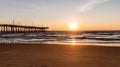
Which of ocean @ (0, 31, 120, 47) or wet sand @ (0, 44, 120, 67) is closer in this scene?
wet sand @ (0, 44, 120, 67)

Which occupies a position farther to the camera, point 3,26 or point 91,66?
point 3,26

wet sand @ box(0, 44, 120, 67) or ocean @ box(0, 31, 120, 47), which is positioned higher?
ocean @ box(0, 31, 120, 47)

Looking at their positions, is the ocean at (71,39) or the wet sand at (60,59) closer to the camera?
the wet sand at (60,59)

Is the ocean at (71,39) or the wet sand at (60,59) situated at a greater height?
the ocean at (71,39)

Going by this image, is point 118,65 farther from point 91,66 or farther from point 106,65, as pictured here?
point 91,66

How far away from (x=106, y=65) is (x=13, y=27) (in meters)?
114

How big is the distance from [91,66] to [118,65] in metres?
1.30

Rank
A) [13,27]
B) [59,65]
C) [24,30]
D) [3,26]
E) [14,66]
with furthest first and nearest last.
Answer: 1. [24,30]
2. [13,27]
3. [3,26]
4. [59,65]
5. [14,66]

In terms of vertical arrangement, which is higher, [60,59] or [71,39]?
[71,39]

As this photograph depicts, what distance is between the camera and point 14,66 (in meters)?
10.9

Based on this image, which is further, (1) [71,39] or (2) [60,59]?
(1) [71,39]

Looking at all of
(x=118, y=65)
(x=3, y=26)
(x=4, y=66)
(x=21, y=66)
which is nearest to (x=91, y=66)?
(x=118, y=65)

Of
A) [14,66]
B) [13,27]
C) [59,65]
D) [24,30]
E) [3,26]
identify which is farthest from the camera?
[24,30]

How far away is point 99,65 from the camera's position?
11.7 meters
